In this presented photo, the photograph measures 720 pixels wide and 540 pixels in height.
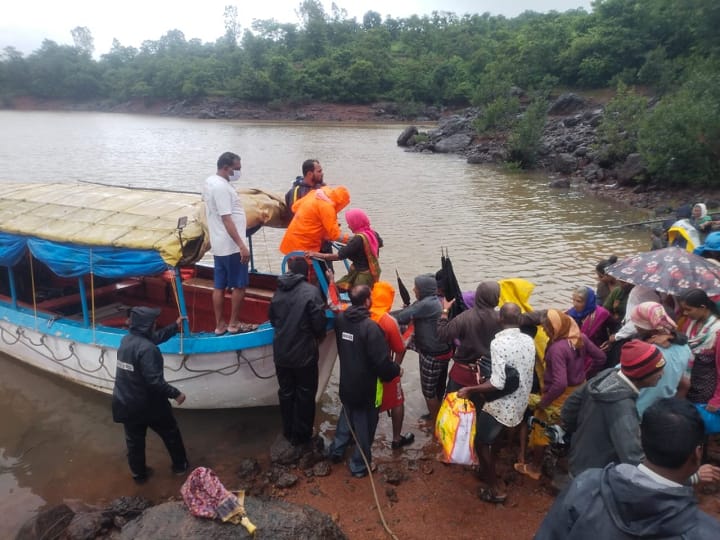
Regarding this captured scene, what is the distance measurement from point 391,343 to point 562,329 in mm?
1438

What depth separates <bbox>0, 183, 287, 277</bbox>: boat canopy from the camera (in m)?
5.45

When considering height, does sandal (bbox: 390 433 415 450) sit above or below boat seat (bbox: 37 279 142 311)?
below

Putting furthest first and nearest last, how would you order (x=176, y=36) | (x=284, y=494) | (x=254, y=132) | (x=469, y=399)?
(x=176, y=36) < (x=254, y=132) < (x=284, y=494) < (x=469, y=399)

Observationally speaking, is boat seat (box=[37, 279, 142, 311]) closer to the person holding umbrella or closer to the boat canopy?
the boat canopy

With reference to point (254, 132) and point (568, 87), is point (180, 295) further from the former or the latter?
point (568, 87)

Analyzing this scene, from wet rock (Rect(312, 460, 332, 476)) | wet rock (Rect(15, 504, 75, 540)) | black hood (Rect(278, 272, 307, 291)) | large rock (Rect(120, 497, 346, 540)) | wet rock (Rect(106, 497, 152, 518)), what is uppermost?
black hood (Rect(278, 272, 307, 291))

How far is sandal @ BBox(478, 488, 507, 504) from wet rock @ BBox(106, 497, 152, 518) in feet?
9.88

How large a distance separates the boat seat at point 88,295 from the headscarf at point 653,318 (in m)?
6.97

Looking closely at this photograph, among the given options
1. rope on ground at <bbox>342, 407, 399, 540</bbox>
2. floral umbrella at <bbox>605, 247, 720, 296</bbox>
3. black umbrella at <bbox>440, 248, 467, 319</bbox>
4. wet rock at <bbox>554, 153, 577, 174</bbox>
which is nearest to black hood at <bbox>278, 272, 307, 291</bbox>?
rope on ground at <bbox>342, 407, 399, 540</bbox>

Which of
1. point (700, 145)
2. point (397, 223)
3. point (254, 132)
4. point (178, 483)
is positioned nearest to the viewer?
point (178, 483)

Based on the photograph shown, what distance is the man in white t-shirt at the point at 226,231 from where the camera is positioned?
5203 mm

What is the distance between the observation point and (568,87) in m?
49.2

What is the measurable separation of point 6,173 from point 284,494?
2705cm

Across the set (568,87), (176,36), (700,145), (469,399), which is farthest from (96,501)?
(176,36)
